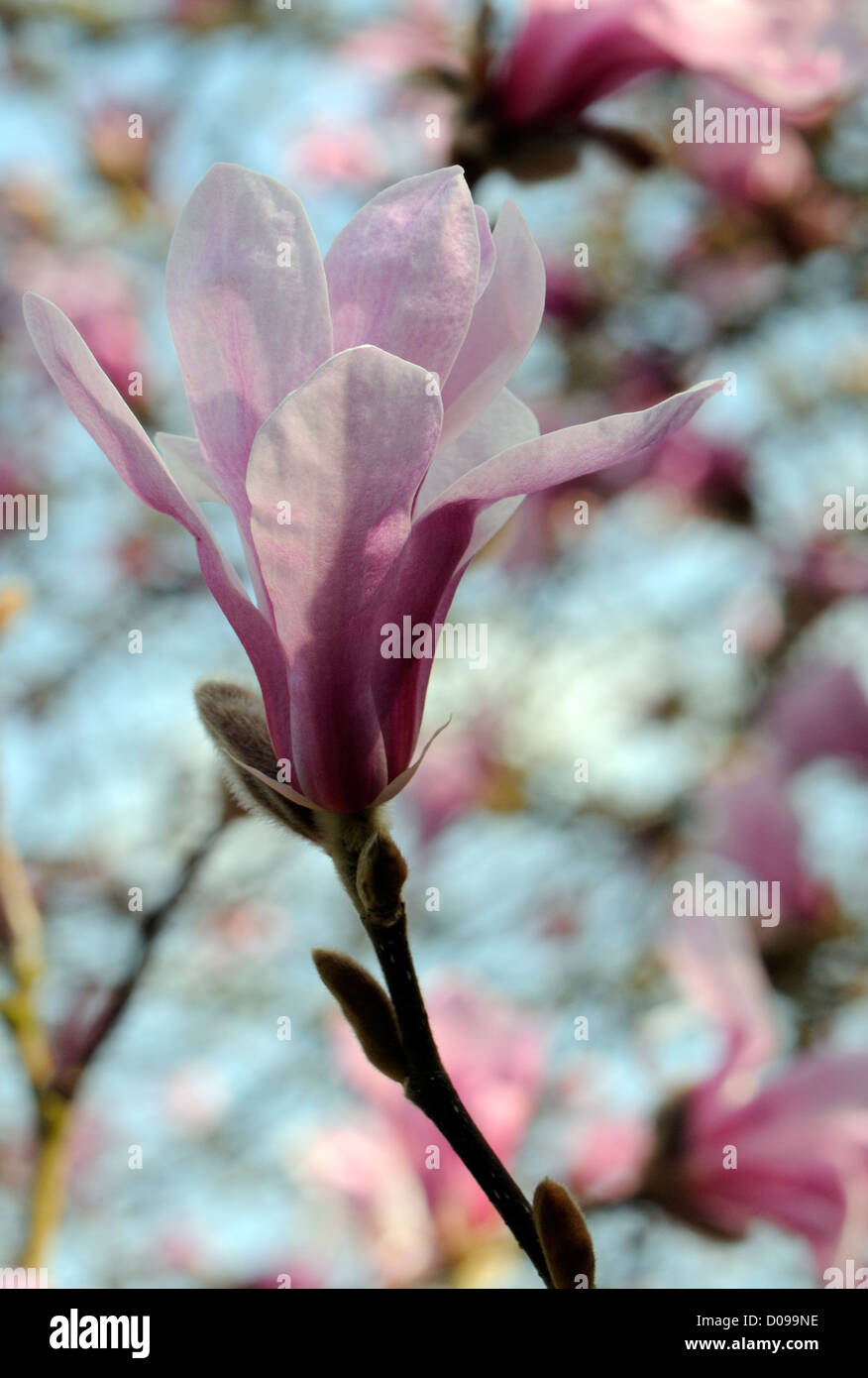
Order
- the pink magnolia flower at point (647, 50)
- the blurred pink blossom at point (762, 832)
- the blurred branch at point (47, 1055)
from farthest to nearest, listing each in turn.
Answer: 1. the blurred pink blossom at point (762, 832)
2. the pink magnolia flower at point (647, 50)
3. the blurred branch at point (47, 1055)

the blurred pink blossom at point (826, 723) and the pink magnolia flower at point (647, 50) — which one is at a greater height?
the pink magnolia flower at point (647, 50)

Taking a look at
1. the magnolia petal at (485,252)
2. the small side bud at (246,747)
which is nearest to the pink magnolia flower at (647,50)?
the magnolia petal at (485,252)

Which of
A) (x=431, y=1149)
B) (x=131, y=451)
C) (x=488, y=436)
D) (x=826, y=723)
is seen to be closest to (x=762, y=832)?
(x=826, y=723)

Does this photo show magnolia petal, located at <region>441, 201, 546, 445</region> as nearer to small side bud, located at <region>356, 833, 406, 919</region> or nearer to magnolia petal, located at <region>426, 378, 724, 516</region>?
magnolia petal, located at <region>426, 378, 724, 516</region>

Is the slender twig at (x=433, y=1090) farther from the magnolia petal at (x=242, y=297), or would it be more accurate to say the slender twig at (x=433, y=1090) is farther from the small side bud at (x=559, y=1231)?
the magnolia petal at (x=242, y=297)
